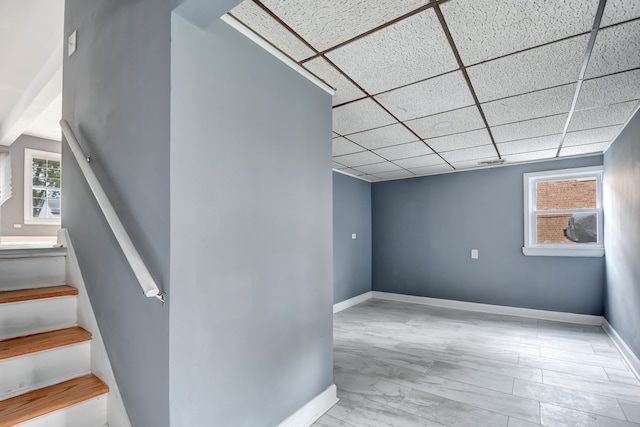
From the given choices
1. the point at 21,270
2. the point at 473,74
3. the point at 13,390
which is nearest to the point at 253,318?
the point at 13,390

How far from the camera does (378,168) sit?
5.09 meters

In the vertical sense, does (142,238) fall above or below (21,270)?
above

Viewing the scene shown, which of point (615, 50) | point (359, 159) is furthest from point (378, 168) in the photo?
point (615, 50)

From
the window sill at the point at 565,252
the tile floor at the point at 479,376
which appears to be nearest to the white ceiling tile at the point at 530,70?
the tile floor at the point at 479,376

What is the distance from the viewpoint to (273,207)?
186 centimetres

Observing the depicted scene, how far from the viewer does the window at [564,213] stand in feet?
14.2

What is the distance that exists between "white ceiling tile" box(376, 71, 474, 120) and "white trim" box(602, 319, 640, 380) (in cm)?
277

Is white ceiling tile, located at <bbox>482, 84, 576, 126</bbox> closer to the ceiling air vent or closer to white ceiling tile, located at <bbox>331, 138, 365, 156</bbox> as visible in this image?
white ceiling tile, located at <bbox>331, 138, 365, 156</bbox>

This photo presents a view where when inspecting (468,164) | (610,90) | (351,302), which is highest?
(610,90)

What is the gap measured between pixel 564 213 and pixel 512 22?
3.97 metres

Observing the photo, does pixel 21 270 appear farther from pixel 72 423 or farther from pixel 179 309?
pixel 179 309

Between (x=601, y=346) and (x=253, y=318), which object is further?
(x=601, y=346)

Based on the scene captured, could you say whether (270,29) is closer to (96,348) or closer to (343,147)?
(96,348)

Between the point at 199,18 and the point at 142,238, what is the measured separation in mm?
1038
